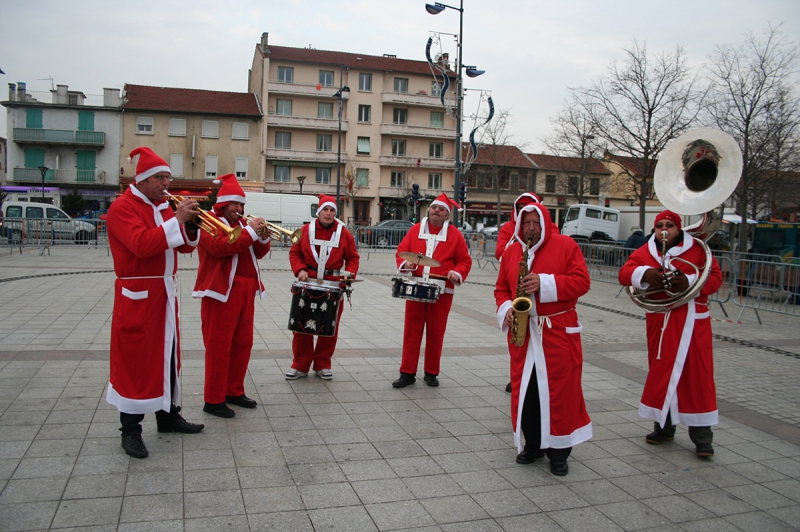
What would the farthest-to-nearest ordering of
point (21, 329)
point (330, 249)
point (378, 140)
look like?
point (378, 140), point (21, 329), point (330, 249)

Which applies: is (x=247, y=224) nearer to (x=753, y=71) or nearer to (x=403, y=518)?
(x=403, y=518)

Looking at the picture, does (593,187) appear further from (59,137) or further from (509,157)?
(59,137)

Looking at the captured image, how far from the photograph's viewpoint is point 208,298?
495 cm

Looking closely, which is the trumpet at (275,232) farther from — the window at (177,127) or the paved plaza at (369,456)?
the window at (177,127)

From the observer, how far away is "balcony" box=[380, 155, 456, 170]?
51.2 meters

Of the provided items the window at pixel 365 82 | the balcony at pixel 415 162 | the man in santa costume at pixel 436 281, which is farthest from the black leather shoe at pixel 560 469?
the window at pixel 365 82

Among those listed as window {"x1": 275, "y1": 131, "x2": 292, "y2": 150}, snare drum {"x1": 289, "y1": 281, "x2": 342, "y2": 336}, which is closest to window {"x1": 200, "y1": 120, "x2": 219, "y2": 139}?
window {"x1": 275, "y1": 131, "x2": 292, "y2": 150}

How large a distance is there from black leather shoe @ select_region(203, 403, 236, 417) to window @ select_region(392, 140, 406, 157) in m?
48.2

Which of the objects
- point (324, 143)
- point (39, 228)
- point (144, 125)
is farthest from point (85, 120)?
point (39, 228)

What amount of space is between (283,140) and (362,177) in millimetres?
7073

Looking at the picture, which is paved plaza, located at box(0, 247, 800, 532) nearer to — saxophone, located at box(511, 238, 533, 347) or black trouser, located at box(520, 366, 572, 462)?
black trouser, located at box(520, 366, 572, 462)

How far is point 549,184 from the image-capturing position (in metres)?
59.4

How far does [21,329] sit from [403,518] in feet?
21.8

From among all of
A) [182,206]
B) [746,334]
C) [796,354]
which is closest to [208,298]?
[182,206]
